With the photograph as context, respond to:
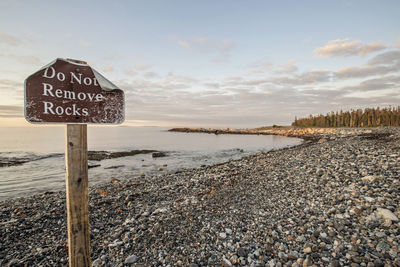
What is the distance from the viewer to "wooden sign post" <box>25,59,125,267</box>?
102 inches

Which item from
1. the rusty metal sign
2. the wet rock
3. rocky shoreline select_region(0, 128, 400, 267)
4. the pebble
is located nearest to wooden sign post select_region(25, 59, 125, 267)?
the rusty metal sign

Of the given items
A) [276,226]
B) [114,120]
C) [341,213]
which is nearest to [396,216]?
[341,213]

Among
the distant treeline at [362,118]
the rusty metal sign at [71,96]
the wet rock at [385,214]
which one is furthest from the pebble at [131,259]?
the distant treeline at [362,118]

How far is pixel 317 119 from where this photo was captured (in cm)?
11025

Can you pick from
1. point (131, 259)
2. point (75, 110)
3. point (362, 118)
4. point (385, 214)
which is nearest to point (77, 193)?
point (75, 110)

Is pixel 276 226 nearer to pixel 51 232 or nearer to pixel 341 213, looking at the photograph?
pixel 341 213

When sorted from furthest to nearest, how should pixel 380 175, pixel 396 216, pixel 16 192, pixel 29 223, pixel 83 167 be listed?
pixel 16 192
pixel 380 175
pixel 29 223
pixel 396 216
pixel 83 167

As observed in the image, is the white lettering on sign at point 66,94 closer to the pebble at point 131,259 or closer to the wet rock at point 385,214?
the pebble at point 131,259

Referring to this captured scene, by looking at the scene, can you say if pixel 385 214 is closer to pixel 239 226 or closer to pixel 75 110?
pixel 239 226

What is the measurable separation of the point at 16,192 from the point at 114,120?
1429 cm

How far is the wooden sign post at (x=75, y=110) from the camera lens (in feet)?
8.48

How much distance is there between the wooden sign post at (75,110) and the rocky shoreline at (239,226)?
6.23 feet

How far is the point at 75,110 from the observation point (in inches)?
111

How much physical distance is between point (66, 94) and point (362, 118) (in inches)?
4528
